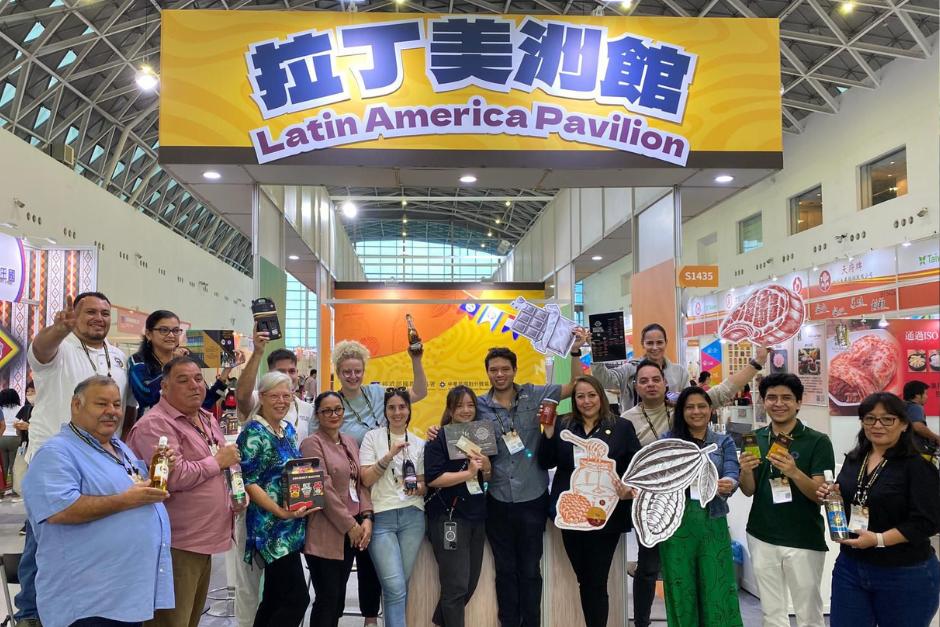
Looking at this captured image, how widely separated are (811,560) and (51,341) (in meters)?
3.48

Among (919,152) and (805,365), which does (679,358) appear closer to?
(805,365)

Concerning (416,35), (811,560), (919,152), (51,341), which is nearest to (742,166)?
(416,35)

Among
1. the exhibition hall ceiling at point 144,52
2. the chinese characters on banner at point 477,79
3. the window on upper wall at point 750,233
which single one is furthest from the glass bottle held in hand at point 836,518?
the window on upper wall at point 750,233

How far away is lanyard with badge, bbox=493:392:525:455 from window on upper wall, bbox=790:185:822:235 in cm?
1314

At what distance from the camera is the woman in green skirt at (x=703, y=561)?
319 cm

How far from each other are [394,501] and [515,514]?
0.62 metres

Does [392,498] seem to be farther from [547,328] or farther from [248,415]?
[547,328]

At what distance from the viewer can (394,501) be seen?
3.50m

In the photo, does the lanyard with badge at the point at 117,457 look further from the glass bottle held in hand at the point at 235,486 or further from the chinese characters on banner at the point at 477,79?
the chinese characters on banner at the point at 477,79

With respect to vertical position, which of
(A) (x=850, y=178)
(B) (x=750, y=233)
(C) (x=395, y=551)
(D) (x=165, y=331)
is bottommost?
(C) (x=395, y=551)

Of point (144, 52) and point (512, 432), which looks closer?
point (512, 432)

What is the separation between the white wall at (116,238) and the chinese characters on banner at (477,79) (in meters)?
2.25

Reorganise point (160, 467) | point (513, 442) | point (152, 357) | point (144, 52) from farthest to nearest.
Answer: point (144, 52) < point (513, 442) < point (152, 357) < point (160, 467)

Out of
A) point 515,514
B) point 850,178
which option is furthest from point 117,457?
point 850,178
